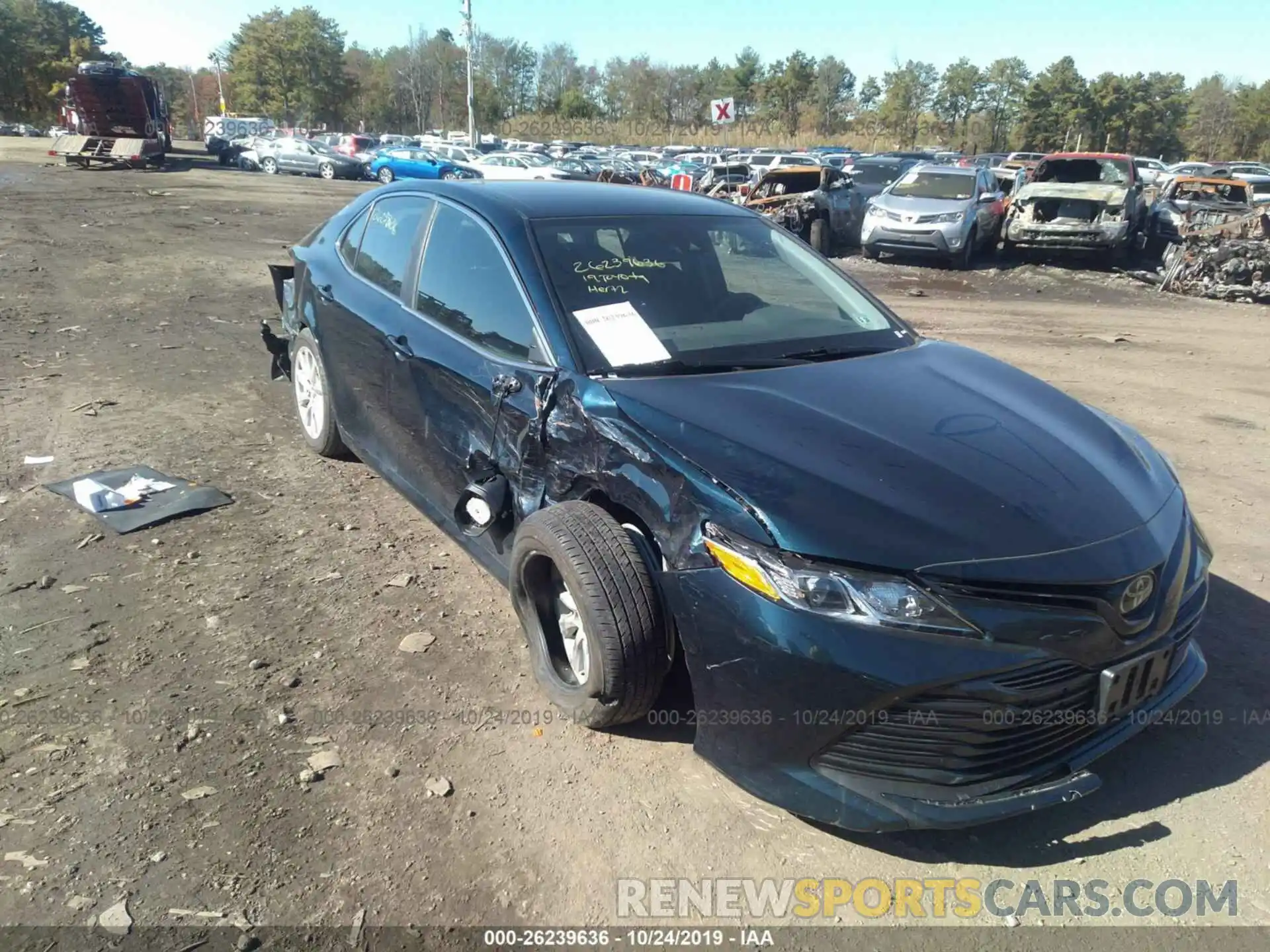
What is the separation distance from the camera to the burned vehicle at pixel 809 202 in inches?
667

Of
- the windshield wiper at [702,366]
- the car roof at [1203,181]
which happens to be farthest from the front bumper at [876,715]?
the car roof at [1203,181]

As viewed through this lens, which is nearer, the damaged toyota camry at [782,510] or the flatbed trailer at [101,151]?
the damaged toyota camry at [782,510]

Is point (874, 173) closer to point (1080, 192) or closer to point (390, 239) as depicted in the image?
point (1080, 192)

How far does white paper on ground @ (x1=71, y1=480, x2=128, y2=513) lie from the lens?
4652mm

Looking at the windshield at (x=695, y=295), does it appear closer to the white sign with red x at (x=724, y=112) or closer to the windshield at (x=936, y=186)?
the windshield at (x=936, y=186)

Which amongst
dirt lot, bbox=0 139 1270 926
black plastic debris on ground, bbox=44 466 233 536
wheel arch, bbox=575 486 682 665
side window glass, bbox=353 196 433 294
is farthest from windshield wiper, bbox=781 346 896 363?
black plastic debris on ground, bbox=44 466 233 536

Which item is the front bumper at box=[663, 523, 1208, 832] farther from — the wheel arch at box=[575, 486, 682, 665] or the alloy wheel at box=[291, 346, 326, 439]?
the alloy wheel at box=[291, 346, 326, 439]

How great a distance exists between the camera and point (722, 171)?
22844mm

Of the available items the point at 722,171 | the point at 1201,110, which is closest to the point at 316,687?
the point at 722,171

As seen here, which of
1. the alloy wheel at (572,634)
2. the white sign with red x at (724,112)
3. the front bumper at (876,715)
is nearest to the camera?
the front bumper at (876,715)

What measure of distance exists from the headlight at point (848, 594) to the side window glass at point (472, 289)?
4.34 ft

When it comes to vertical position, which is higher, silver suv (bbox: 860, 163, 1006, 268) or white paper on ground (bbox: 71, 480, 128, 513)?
silver suv (bbox: 860, 163, 1006, 268)

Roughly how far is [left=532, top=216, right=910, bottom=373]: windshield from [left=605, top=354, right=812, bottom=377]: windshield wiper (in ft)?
0.06

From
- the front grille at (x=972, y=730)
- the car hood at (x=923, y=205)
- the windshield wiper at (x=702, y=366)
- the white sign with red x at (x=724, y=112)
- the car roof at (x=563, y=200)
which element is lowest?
the front grille at (x=972, y=730)
